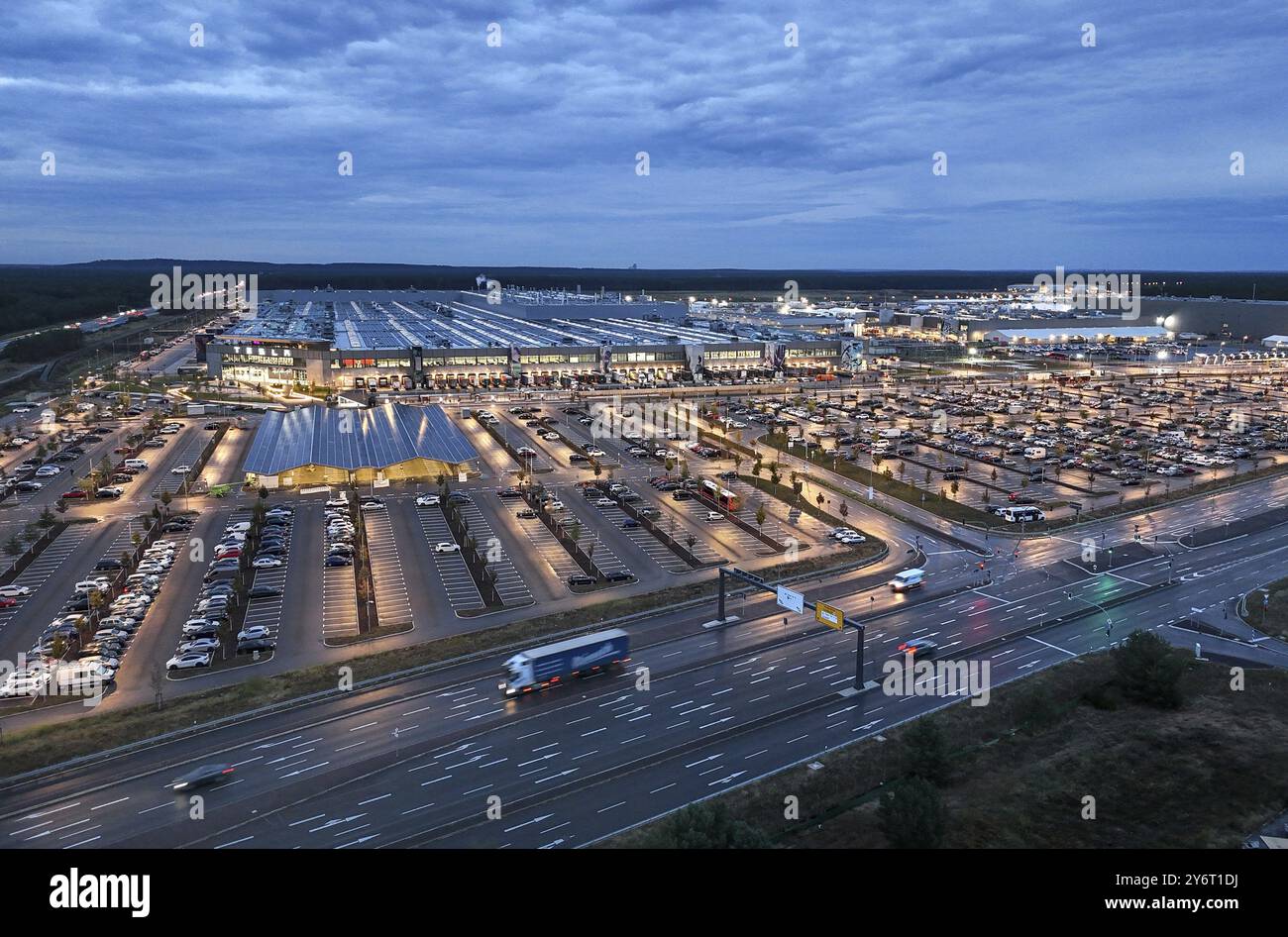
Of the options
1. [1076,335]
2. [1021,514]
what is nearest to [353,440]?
[1021,514]

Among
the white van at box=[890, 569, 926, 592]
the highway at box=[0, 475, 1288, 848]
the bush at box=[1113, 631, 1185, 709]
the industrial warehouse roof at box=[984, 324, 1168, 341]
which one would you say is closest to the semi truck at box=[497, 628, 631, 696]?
the highway at box=[0, 475, 1288, 848]

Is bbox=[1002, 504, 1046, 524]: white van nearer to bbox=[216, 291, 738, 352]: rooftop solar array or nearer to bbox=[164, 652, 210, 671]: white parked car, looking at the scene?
bbox=[164, 652, 210, 671]: white parked car

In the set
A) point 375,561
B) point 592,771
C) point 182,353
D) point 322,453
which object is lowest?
point 592,771

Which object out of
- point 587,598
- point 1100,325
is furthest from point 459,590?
point 1100,325

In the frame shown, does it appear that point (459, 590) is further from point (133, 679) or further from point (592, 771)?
point (592, 771)

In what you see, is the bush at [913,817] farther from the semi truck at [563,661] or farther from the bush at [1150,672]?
the bush at [1150,672]

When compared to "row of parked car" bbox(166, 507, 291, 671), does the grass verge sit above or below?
below
